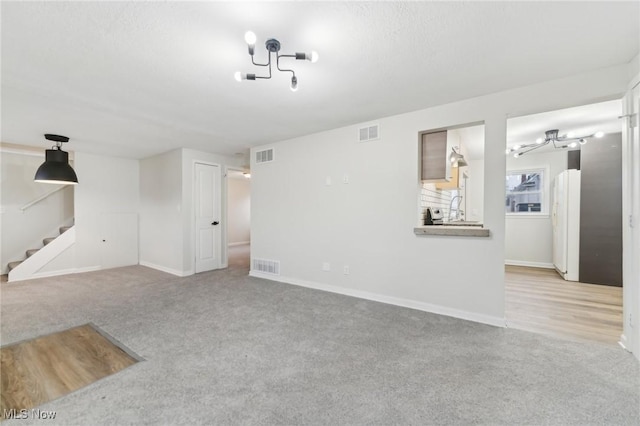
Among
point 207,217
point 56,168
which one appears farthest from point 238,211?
point 56,168

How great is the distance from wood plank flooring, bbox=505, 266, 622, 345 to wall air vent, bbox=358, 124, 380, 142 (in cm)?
274

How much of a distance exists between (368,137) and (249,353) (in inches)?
118

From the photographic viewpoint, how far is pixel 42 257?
506 centimetres

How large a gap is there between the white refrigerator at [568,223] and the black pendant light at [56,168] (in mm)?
8645

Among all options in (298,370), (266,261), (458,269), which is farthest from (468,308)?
(266,261)

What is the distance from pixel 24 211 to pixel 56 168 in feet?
6.08

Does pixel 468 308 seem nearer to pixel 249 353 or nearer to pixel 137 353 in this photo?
pixel 249 353

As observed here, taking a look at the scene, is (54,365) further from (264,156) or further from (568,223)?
(568,223)

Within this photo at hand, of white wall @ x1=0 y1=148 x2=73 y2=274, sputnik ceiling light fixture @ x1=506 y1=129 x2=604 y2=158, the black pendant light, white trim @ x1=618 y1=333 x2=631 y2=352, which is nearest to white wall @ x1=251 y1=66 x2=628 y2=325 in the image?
white trim @ x1=618 y1=333 x2=631 y2=352

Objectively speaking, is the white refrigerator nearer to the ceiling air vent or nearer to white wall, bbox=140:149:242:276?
the ceiling air vent

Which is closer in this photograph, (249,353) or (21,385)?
(21,385)

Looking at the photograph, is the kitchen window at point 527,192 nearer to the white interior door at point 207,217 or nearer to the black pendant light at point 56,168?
the white interior door at point 207,217

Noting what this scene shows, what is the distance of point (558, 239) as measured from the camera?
507 cm

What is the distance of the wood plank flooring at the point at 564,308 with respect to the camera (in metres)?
2.72
